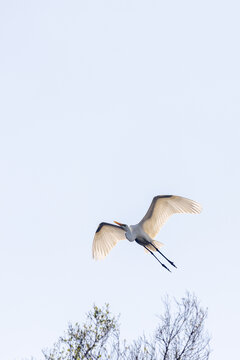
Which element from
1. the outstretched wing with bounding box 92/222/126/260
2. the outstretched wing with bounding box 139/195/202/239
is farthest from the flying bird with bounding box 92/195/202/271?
the outstretched wing with bounding box 92/222/126/260

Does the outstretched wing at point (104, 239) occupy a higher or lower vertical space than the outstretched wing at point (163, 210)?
higher

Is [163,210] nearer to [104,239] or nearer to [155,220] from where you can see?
[155,220]

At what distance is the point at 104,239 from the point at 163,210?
2.62 m

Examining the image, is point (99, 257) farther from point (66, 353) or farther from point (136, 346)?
point (136, 346)

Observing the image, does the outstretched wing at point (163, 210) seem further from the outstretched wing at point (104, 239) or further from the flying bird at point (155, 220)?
the outstretched wing at point (104, 239)

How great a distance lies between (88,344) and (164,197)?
15.5 feet

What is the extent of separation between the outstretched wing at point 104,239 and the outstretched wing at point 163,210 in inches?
54.7

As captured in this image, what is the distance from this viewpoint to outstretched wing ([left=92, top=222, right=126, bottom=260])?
2120 centimetres

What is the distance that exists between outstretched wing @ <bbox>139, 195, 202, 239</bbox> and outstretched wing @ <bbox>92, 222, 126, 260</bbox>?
4.55ft

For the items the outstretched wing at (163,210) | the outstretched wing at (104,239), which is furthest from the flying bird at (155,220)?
the outstretched wing at (104,239)

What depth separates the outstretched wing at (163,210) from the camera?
750 inches

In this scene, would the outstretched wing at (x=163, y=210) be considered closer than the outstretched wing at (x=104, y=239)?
Yes

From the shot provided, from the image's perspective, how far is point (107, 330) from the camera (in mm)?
17344

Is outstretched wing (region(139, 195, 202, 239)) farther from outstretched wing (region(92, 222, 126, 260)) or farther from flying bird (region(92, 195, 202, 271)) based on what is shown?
outstretched wing (region(92, 222, 126, 260))
